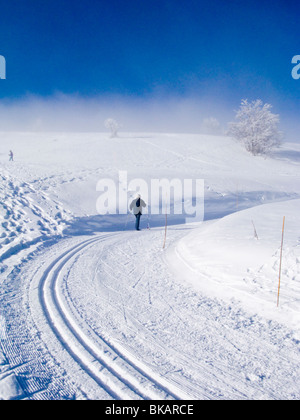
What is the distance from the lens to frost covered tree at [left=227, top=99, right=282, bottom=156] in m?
42.2

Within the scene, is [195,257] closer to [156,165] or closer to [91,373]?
[91,373]

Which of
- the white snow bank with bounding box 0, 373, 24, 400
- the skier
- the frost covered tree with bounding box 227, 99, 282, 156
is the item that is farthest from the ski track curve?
the frost covered tree with bounding box 227, 99, 282, 156

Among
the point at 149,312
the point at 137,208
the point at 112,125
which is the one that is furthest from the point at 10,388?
the point at 112,125

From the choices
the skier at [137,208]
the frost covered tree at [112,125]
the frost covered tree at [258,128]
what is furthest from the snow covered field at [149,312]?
the frost covered tree at [112,125]

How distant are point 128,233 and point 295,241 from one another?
7.42 meters

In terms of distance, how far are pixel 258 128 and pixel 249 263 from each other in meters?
42.0

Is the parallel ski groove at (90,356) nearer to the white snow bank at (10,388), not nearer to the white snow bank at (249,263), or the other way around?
the white snow bank at (10,388)

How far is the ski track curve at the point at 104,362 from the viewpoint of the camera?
127 inches

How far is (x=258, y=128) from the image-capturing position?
4278 centimetres

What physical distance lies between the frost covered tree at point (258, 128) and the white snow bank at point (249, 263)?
37445mm

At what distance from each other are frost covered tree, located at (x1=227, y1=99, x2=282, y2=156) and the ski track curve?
43.9 meters

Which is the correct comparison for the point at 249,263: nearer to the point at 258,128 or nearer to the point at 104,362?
the point at 104,362

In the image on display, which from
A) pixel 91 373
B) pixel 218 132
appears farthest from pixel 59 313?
pixel 218 132

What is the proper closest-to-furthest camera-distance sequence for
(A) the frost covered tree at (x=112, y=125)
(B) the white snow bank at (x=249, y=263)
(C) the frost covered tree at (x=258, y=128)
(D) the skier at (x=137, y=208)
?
(B) the white snow bank at (x=249, y=263)
(D) the skier at (x=137, y=208)
(C) the frost covered tree at (x=258, y=128)
(A) the frost covered tree at (x=112, y=125)
